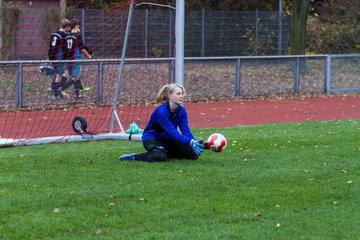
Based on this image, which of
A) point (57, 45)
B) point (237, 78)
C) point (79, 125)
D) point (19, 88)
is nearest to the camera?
point (79, 125)

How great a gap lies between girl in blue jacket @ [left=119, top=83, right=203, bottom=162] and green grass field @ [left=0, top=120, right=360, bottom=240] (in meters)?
0.18

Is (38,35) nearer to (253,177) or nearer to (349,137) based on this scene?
(349,137)

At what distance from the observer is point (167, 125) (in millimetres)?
10352

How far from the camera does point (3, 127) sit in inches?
586

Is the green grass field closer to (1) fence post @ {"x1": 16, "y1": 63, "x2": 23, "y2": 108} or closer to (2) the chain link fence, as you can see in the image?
(1) fence post @ {"x1": 16, "y1": 63, "x2": 23, "y2": 108}

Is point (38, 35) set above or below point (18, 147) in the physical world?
above

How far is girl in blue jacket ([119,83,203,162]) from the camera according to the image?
10289 mm

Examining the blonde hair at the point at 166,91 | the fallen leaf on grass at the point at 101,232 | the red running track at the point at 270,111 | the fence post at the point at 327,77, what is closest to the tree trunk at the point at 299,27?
the fence post at the point at 327,77

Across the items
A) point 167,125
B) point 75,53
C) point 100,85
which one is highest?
point 75,53

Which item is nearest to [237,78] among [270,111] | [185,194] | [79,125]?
[270,111]

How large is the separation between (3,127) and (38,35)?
8489mm

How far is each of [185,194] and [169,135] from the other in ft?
6.92

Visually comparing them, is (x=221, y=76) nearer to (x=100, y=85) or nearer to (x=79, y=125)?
(x=100, y=85)

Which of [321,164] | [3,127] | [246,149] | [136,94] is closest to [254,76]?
[136,94]
